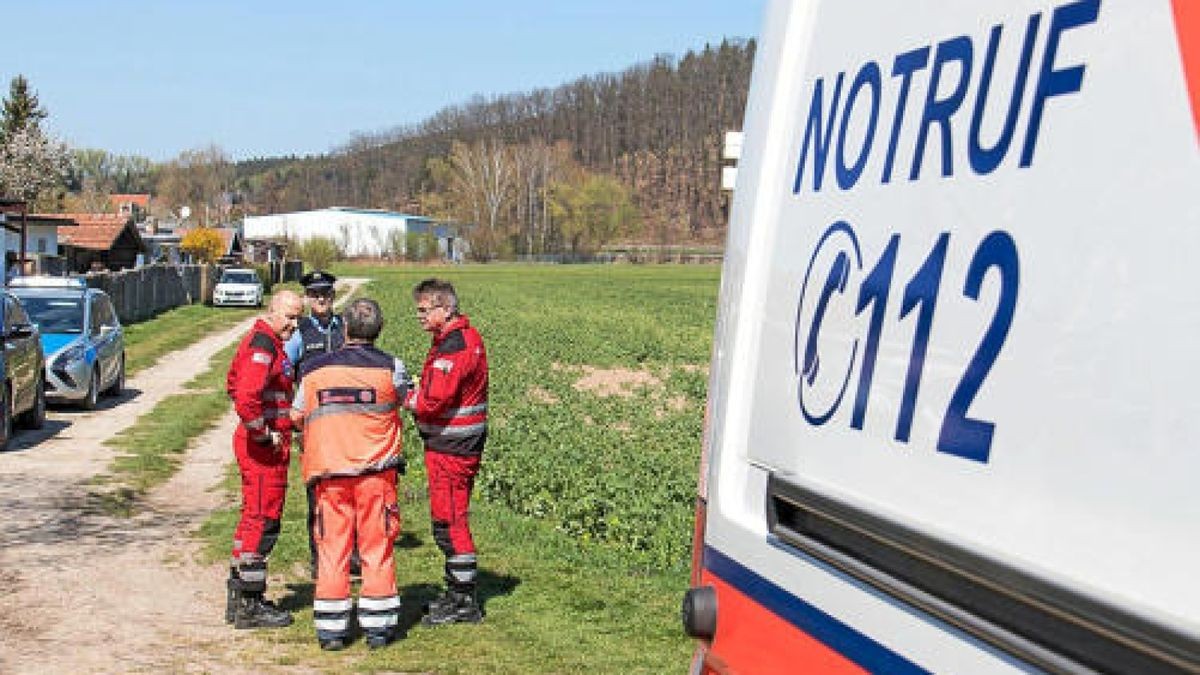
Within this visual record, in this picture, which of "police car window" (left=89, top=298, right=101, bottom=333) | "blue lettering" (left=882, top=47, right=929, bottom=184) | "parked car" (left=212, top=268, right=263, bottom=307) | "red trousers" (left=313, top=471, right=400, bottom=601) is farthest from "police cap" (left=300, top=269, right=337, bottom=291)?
"parked car" (left=212, top=268, right=263, bottom=307)

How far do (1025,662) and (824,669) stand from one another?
0.75m

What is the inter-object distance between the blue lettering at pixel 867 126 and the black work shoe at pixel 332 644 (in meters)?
5.79

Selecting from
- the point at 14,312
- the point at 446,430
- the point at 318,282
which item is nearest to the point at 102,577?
the point at 318,282

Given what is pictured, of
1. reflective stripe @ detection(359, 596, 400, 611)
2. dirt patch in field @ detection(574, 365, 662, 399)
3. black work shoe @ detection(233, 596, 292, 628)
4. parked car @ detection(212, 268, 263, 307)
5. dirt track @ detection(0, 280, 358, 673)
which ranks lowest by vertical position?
parked car @ detection(212, 268, 263, 307)

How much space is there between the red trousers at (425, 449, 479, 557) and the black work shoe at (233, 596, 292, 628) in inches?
40.3

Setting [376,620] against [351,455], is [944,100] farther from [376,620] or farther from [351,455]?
[376,620]

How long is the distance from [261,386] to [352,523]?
0.99 m

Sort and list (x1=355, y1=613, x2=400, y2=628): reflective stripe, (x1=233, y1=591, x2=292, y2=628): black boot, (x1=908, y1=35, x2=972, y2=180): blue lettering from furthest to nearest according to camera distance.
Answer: (x1=233, y1=591, x2=292, y2=628): black boot → (x1=355, y1=613, x2=400, y2=628): reflective stripe → (x1=908, y1=35, x2=972, y2=180): blue lettering

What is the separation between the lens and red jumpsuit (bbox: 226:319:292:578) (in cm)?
844

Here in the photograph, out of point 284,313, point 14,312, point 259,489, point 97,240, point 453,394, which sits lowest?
point 97,240

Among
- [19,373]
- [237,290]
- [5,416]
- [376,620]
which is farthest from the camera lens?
[237,290]

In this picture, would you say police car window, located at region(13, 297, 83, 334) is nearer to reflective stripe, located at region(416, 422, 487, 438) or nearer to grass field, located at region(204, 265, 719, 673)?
grass field, located at region(204, 265, 719, 673)

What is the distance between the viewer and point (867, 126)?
305 centimetres

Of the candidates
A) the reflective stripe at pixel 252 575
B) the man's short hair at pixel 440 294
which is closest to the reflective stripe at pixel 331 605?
the reflective stripe at pixel 252 575
